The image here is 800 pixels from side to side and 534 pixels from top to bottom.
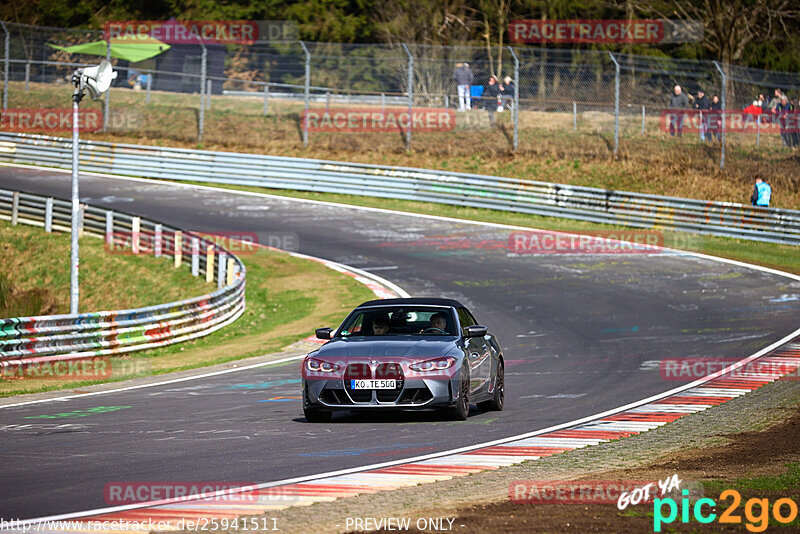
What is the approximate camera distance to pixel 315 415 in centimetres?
1125

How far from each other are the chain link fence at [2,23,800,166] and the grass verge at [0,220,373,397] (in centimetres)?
1034

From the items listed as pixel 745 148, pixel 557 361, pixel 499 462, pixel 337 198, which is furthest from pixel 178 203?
pixel 499 462

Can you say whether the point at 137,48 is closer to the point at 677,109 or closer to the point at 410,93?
the point at 410,93

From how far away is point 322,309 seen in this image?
2284 cm

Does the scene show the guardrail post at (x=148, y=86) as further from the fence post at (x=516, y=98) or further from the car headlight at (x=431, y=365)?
the car headlight at (x=431, y=365)

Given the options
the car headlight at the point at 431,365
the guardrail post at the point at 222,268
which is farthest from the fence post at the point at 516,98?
the car headlight at the point at 431,365

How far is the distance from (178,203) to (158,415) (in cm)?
2358

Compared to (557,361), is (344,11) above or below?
above

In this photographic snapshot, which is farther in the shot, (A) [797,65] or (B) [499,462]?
(A) [797,65]

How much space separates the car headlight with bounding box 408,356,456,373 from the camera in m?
10.9

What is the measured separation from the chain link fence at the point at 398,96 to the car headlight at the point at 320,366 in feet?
80.2

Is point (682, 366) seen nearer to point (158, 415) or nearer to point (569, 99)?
point (158, 415)

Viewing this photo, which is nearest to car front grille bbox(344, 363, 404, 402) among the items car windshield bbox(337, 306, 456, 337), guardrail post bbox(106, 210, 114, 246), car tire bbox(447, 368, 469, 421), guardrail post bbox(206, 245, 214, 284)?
car tire bbox(447, 368, 469, 421)


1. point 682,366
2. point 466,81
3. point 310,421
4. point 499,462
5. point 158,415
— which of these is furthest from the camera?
point 466,81
